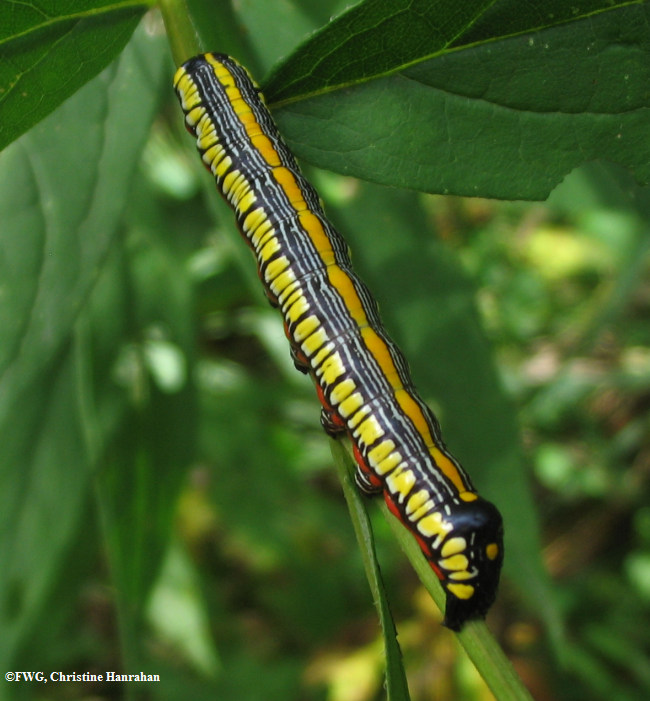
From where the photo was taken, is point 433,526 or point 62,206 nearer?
point 433,526

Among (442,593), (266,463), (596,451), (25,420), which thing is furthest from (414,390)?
(596,451)

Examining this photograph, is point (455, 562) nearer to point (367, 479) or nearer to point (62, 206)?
point (367, 479)

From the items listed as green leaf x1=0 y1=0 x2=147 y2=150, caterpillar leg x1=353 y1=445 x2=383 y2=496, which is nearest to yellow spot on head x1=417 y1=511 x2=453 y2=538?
caterpillar leg x1=353 y1=445 x2=383 y2=496

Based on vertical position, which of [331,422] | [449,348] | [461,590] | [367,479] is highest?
[449,348]

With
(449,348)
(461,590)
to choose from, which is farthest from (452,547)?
(449,348)

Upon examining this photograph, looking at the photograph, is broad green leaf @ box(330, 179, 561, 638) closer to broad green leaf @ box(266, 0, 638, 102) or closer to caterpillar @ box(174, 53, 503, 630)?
caterpillar @ box(174, 53, 503, 630)

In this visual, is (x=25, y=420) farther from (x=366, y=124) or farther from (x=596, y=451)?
(x=596, y=451)

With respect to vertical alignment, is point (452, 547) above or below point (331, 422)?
below
